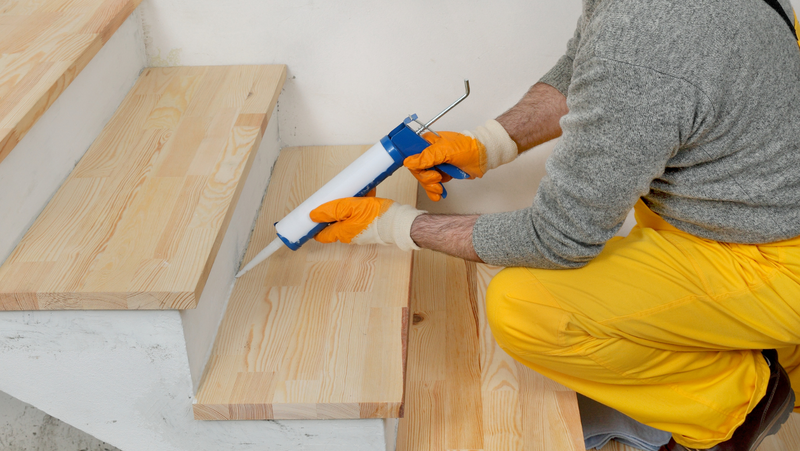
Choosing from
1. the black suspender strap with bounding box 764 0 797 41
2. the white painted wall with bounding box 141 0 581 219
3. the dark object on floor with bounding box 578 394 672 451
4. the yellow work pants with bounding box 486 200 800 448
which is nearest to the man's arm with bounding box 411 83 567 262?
the white painted wall with bounding box 141 0 581 219

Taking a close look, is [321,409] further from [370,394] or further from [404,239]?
[404,239]

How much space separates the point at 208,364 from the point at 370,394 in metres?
0.30

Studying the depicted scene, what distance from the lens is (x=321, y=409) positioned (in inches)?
41.6

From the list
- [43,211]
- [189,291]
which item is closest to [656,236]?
[189,291]

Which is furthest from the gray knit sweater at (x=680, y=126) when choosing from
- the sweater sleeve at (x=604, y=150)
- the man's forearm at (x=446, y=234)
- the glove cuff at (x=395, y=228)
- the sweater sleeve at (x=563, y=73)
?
the sweater sleeve at (x=563, y=73)

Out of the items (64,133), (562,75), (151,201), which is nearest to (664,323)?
(562,75)

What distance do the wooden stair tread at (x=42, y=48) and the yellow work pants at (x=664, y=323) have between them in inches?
35.0

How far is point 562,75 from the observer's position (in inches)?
58.4

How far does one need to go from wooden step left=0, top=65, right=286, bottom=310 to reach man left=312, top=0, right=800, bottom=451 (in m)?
0.27

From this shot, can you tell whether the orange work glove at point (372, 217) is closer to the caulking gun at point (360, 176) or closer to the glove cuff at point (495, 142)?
the caulking gun at point (360, 176)

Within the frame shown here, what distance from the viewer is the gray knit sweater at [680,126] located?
2.89ft

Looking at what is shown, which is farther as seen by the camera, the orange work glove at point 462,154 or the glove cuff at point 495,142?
the glove cuff at point 495,142

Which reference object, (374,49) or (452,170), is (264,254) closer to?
(452,170)

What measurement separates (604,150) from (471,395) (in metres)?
0.63
